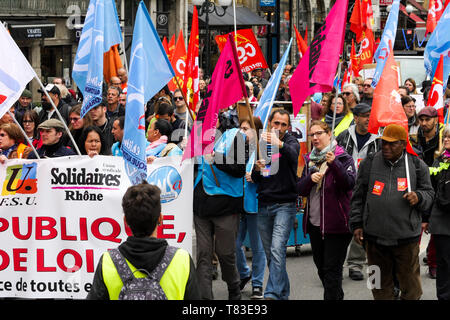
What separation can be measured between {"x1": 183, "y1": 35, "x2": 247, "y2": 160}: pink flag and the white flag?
1.48m

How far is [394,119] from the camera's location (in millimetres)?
7559

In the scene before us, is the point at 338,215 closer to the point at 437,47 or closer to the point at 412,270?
the point at 412,270

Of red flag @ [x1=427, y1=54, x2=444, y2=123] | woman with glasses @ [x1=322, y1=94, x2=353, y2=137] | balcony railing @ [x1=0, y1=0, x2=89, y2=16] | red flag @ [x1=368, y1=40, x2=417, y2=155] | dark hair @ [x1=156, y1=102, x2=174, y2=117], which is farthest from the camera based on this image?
balcony railing @ [x1=0, y1=0, x2=89, y2=16]

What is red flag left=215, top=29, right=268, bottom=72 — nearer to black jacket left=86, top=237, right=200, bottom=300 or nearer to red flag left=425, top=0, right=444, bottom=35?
red flag left=425, top=0, right=444, bottom=35

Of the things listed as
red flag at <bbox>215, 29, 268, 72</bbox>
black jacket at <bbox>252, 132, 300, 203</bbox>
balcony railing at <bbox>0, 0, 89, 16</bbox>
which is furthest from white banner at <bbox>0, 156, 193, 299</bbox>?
balcony railing at <bbox>0, 0, 89, 16</bbox>

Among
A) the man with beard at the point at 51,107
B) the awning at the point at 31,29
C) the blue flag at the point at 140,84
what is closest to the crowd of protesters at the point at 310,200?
the blue flag at the point at 140,84

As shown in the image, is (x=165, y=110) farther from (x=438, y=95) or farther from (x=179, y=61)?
(x=438, y=95)

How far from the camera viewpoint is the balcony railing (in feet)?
81.6

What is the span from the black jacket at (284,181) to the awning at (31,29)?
17.0 meters

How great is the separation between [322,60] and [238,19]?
92.3 feet

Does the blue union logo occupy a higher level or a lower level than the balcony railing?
lower

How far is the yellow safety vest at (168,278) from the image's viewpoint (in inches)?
161

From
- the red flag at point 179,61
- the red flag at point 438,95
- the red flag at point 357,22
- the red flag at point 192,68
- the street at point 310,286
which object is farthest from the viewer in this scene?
the red flag at point 357,22

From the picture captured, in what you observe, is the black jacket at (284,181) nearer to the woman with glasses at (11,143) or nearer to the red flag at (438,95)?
the woman with glasses at (11,143)
